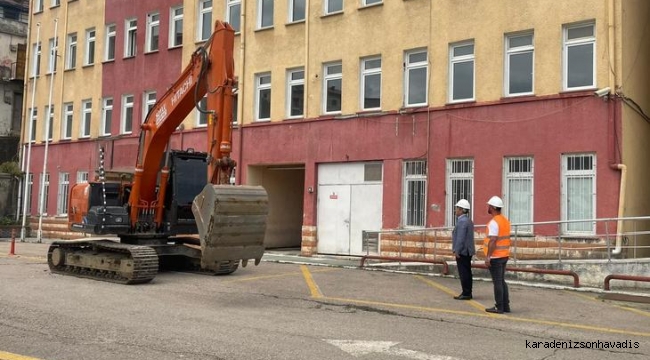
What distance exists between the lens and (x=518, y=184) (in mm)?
16531

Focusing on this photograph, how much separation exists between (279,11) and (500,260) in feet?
48.2

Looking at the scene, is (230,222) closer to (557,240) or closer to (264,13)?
(557,240)

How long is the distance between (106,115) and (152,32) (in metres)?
4.53

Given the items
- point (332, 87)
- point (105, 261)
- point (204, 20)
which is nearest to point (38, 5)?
point (204, 20)

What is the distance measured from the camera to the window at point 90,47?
95.4 feet

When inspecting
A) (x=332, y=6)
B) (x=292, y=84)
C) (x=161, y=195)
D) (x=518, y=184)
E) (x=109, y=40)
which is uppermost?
(x=109, y=40)

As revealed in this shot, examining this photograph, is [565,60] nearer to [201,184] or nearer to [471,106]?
[471,106]

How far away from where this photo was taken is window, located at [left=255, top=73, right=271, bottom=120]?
73.0ft

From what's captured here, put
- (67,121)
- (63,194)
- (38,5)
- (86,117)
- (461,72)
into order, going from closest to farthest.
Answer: (461,72) < (86,117) < (63,194) < (67,121) < (38,5)

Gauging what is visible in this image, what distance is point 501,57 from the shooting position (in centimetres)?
1688

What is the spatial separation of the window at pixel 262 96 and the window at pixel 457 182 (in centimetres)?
758

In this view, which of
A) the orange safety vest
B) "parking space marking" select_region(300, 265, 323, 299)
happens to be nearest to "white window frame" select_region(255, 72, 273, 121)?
"parking space marking" select_region(300, 265, 323, 299)

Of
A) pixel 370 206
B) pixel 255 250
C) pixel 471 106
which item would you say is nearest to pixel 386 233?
pixel 370 206

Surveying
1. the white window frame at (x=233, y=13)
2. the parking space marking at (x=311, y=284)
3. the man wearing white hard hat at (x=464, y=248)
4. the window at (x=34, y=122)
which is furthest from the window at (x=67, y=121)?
the man wearing white hard hat at (x=464, y=248)
